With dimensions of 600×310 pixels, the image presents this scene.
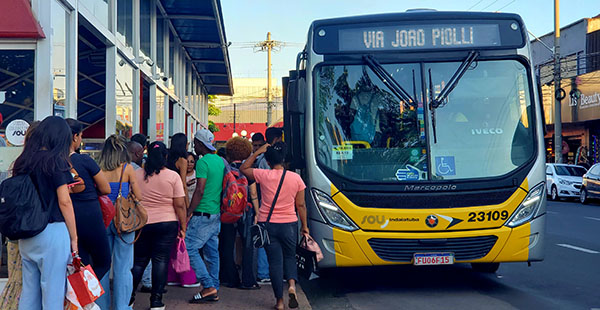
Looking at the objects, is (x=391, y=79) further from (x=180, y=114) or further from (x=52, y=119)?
(x=180, y=114)

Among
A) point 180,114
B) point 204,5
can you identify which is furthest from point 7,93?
point 180,114

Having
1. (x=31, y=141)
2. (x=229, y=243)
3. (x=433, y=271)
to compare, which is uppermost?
(x=31, y=141)

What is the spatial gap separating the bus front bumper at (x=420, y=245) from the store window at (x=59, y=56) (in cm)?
334

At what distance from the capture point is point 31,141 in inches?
185

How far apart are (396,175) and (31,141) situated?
4079mm

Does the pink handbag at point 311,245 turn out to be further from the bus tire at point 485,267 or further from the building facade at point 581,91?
the building facade at point 581,91

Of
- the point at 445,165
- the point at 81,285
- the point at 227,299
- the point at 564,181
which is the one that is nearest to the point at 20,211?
the point at 81,285

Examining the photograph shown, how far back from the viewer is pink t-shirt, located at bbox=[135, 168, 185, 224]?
638 cm

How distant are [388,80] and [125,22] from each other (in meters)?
5.78

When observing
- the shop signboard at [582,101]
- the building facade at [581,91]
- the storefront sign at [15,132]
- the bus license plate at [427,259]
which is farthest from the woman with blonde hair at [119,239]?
the shop signboard at [582,101]

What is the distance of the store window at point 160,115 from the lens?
15.0 meters

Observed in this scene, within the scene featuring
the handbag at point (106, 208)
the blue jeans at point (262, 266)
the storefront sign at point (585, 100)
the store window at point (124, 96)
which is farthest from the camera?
the storefront sign at point (585, 100)

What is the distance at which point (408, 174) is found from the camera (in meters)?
7.51

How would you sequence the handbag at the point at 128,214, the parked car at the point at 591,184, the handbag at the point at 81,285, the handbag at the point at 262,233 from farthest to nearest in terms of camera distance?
the parked car at the point at 591,184, the handbag at the point at 262,233, the handbag at the point at 128,214, the handbag at the point at 81,285
